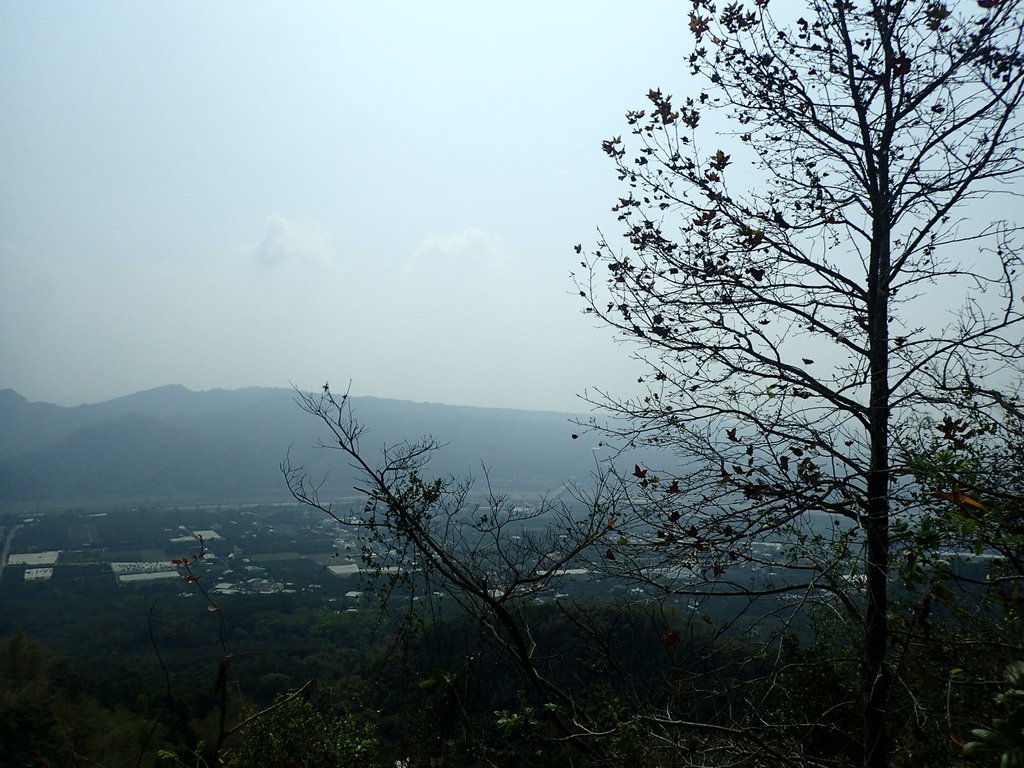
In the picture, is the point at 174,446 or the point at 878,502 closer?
the point at 878,502

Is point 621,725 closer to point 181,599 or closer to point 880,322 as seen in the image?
point 880,322

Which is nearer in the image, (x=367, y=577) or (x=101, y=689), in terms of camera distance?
(x=367, y=577)

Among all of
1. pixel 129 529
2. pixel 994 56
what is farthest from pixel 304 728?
pixel 129 529

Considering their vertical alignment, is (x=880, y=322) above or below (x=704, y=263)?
below

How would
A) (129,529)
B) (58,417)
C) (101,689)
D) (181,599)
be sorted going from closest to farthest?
(101,689), (181,599), (129,529), (58,417)

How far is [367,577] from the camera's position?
212 inches

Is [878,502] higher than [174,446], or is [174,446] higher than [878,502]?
[878,502]

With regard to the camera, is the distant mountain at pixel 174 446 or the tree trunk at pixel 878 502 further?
the distant mountain at pixel 174 446

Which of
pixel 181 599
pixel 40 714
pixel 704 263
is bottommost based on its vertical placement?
pixel 181 599

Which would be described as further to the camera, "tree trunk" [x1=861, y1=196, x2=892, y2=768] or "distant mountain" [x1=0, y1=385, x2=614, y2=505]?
"distant mountain" [x1=0, y1=385, x2=614, y2=505]

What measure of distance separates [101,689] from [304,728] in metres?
11.7

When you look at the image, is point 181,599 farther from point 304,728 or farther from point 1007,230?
point 1007,230

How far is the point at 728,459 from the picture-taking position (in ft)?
14.4

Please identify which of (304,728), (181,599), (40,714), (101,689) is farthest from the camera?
(181,599)
